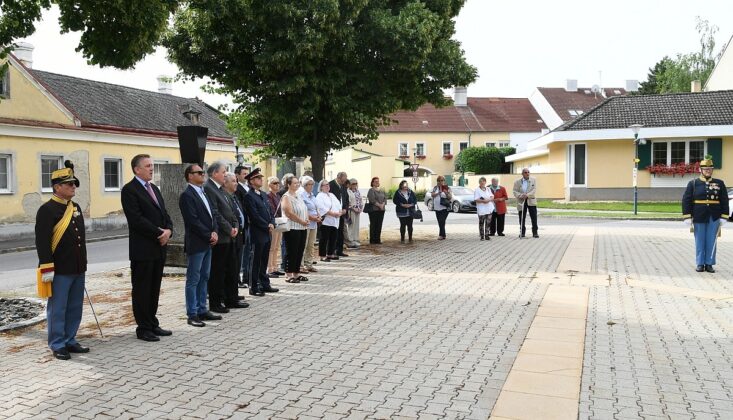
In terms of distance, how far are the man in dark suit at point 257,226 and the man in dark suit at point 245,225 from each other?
0.14m

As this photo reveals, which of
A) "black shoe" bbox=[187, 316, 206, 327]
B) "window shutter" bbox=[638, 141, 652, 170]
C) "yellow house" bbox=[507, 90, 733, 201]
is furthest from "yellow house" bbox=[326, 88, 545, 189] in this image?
"black shoe" bbox=[187, 316, 206, 327]

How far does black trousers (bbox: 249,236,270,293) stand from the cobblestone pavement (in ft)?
1.19

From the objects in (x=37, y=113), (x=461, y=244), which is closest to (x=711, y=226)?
(x=461, y=244)

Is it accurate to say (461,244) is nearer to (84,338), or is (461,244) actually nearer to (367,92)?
(367,92)

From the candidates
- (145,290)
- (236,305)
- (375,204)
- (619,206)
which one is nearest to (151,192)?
(145,290)

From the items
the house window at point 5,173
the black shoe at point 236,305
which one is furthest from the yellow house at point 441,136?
the black shoe at point 236,305

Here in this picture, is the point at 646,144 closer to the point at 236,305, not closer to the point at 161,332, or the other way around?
the point at 236,305

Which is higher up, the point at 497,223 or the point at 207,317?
the point at 497,223

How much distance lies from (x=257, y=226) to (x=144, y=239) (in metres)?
2.59

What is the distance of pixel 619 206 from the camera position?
1344 inches

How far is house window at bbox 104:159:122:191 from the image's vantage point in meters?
26.6

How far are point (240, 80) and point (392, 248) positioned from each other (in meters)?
6.02

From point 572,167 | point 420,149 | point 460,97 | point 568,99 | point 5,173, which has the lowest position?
point 5,173

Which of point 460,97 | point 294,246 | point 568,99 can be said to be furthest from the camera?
point 460,97
